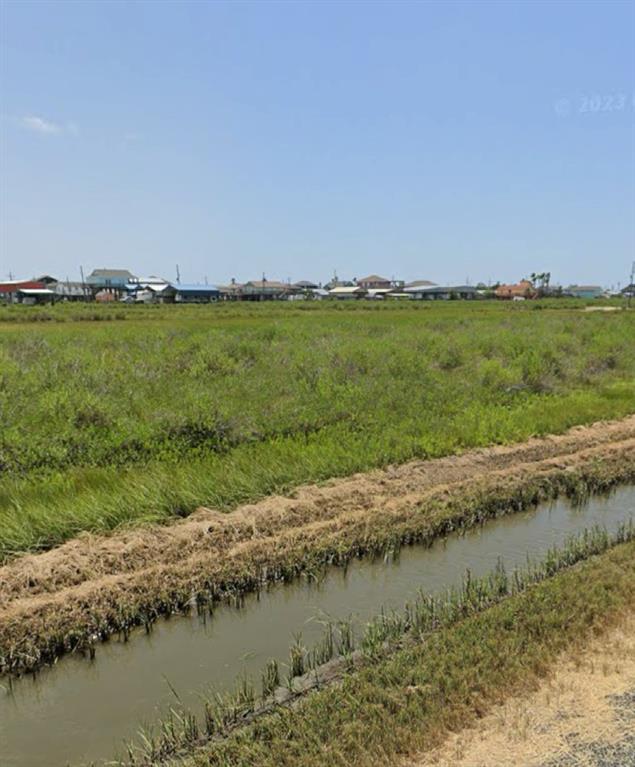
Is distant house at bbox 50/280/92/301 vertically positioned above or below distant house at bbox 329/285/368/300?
above

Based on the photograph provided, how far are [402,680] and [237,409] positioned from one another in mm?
8312

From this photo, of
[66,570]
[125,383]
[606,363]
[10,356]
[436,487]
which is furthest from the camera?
[606,363]

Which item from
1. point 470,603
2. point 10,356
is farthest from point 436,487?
point 10,356

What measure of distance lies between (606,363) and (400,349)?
836 cm

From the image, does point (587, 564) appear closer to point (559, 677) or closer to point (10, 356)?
point (559, 677)

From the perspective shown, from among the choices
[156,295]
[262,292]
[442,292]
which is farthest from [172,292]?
[442,292]

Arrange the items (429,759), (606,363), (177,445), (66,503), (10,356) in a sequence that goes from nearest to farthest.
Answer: (429,759) → (66,503) → (177,445) → (10,356) → (606,363)

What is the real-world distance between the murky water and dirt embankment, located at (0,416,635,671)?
0.24 meters

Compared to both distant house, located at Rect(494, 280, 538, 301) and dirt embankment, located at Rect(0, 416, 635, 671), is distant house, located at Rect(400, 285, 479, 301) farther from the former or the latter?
dirt embankment, located at Rect(0, 416, 635, 671)

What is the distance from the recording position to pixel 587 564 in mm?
6254

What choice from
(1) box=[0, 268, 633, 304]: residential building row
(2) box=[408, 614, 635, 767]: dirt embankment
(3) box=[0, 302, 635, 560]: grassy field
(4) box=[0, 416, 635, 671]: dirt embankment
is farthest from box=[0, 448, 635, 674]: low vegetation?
(1) box=[0, 268, 633, 304]: residential building row

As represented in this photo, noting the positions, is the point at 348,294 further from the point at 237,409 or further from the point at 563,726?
the point at 563,726

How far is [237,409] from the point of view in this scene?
39.5 ft

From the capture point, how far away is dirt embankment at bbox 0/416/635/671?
5.50 meters
